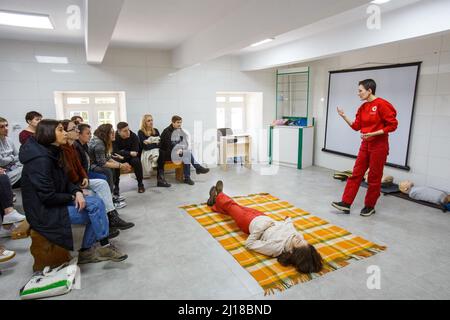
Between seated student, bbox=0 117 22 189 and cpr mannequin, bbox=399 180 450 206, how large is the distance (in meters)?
5.50

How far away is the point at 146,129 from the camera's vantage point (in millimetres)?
5344

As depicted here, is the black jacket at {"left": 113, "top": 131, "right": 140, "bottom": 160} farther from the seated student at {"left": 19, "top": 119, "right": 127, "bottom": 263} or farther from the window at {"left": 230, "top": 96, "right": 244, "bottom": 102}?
the window at {"left": 230, "top": 96, "right": 244, "bottom": 102}

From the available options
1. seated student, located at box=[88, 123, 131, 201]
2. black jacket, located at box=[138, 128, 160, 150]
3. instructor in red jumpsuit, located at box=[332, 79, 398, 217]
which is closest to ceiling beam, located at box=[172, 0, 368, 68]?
instructor in red jumpsuit, located at box=[332, 79, 398, 217]

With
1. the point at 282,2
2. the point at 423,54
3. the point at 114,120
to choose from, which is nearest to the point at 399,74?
the point at 423,54

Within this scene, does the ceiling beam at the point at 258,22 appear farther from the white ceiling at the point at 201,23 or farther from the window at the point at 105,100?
the window at the point at 105,100

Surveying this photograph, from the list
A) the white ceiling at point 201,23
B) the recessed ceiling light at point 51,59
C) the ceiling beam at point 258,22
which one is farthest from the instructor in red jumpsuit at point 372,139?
the recessed ceiling light at point 51,59

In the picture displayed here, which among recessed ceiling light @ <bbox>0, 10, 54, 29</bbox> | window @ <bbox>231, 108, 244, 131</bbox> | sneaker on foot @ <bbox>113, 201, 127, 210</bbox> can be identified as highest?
recessed ceiling light @ <bbox>0, 10, 54, 29</bbox>

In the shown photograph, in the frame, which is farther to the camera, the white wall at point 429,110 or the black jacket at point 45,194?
the white wall at point 429,110

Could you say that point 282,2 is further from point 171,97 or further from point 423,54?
point 171,97

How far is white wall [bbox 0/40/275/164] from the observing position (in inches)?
A: 195

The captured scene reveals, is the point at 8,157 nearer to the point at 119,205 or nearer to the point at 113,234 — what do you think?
the point at 119,205

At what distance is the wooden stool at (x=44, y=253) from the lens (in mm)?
2402

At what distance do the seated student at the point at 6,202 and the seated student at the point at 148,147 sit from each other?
7.03 ft

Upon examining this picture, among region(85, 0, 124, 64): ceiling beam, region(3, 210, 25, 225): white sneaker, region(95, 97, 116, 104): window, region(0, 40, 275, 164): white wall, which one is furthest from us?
region(95, 97, 116, 104): window
